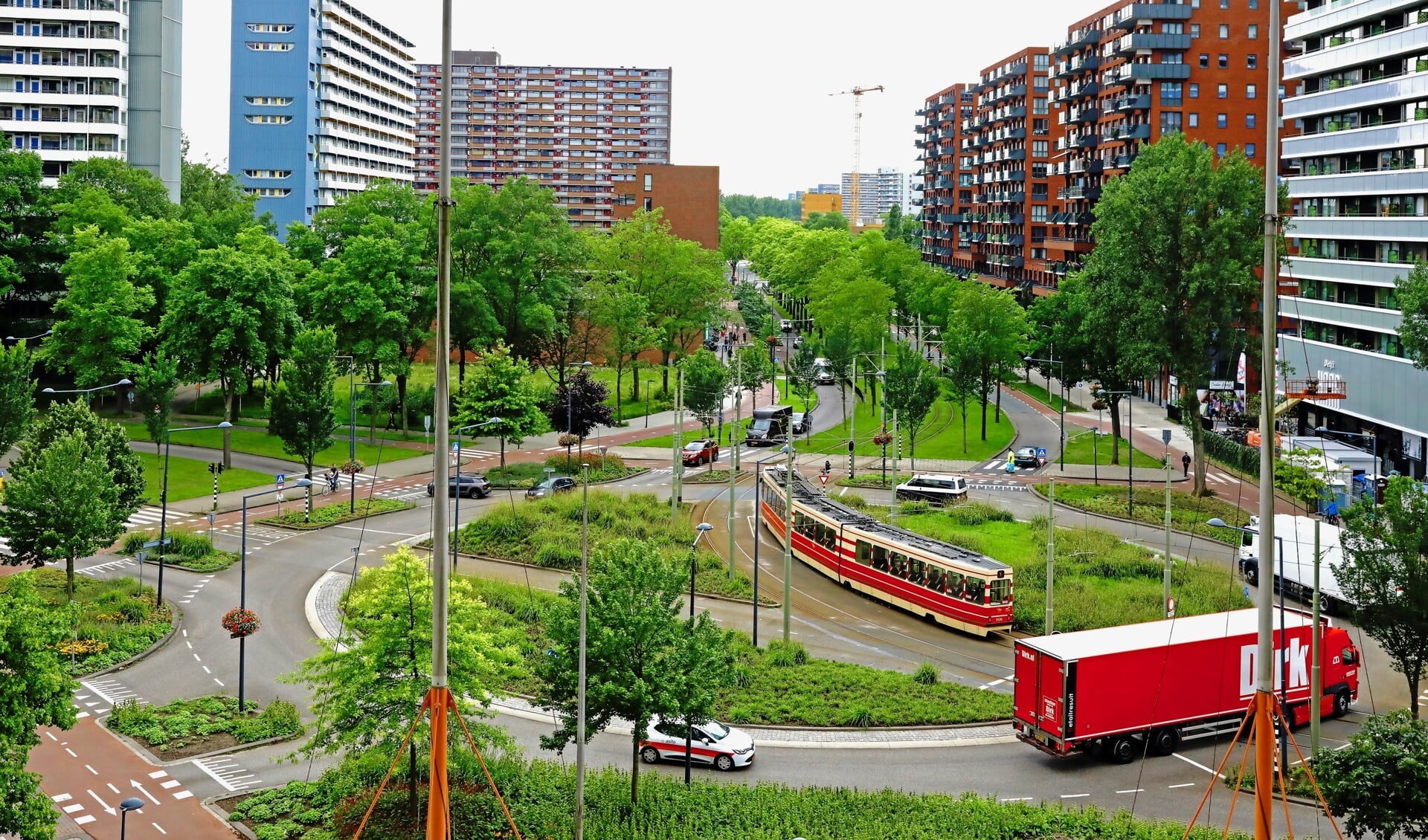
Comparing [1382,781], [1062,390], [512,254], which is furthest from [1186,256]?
[1382,781]

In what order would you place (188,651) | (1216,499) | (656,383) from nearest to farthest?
(188,651) < (1216,499) < (656,383)

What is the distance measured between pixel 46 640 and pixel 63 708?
4.22ft

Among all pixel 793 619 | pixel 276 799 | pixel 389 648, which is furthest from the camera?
pixel 793 619

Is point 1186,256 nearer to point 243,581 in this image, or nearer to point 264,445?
point 243,581

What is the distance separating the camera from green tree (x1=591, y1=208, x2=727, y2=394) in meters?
88.8

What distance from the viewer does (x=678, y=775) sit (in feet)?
95.4

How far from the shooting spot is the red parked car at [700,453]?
67.9 meters

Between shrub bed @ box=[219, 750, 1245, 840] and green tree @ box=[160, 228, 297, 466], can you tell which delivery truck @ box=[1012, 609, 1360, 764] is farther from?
green tree @ box=[160, 228, 297, 466]

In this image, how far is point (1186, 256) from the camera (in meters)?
58.2

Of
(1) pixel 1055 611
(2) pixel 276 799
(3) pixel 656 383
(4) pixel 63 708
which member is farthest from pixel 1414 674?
(3) pixel 656 383

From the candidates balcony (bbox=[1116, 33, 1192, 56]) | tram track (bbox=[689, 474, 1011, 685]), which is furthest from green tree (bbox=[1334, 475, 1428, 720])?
balcony (bbox=[1116, 33, 1192, 56])

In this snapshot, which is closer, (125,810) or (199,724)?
(125,810)

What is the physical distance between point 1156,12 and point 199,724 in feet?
285

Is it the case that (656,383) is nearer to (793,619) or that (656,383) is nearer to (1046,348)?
(1046,348)
